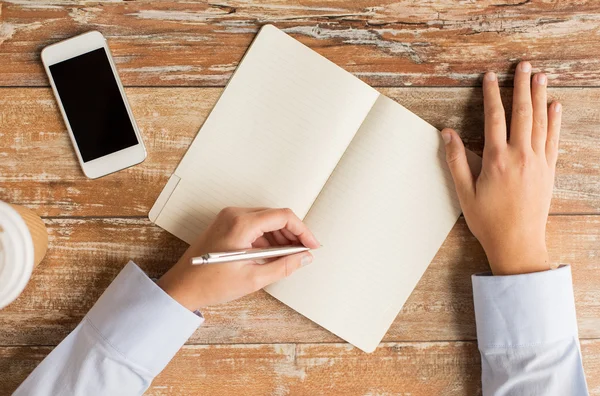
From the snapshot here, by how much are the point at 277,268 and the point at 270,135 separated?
0.20m

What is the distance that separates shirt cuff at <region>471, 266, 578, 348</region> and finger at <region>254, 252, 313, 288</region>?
275 mm

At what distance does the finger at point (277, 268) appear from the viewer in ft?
2.47

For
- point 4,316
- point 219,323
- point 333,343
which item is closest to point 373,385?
point 333,343

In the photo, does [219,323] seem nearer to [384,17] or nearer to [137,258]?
[137,258]

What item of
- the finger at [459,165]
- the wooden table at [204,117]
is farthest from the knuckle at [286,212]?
the finger at [459,165]

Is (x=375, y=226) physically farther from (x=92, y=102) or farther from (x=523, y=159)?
(x=92, y=102)

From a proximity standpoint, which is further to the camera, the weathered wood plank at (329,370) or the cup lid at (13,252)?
the weathered wood plank at (329,370)

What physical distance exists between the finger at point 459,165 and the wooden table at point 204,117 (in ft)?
0.10

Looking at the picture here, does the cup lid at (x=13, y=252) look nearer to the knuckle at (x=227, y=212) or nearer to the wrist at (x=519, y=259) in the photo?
the knuckle at (x=227, y=212)

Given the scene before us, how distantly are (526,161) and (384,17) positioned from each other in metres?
0.30

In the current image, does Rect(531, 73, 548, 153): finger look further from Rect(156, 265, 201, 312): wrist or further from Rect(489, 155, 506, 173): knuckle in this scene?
Rect(156, 265, 201, 312): wrist

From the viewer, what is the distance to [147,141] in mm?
832

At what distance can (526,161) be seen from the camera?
813 mm

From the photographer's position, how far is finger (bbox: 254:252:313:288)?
75 centimetres
